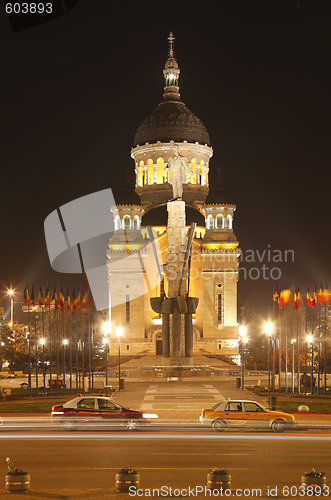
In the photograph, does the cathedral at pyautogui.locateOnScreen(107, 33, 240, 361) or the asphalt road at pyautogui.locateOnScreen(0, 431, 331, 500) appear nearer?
the asphalt road at pyautogui.locateOnScreen(0, 431, 331, 500)

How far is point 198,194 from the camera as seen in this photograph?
377 ft

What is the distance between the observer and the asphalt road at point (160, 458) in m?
21.1

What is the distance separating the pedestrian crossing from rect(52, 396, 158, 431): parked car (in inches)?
353

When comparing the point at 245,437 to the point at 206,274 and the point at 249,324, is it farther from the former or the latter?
the point at 249,324

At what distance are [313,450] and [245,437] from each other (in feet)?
12.1

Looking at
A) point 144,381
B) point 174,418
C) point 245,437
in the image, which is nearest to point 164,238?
point 144,381

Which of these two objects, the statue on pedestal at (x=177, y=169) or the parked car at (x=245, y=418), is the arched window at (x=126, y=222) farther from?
the parked car at (x=245, y=418)

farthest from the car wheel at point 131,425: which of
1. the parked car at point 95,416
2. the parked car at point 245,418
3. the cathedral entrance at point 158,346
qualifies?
the cathedral entrance at point 158,346

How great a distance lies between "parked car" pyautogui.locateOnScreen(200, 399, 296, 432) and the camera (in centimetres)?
3228

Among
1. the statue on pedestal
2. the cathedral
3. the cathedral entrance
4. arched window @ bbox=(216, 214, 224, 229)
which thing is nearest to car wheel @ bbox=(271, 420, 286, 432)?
the statue on pedestal

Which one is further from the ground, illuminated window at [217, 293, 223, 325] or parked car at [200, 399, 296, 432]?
illuminated window at [217, 293, 223, 325]

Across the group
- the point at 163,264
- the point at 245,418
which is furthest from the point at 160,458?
the point at 163,264

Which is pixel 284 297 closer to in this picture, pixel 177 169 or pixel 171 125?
pixel 177 169

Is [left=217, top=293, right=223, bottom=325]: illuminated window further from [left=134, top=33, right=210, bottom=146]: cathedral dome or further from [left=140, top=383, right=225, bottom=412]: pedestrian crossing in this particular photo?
[left=140, top=383, right=225, bottom=412]: pedestrian crossing
